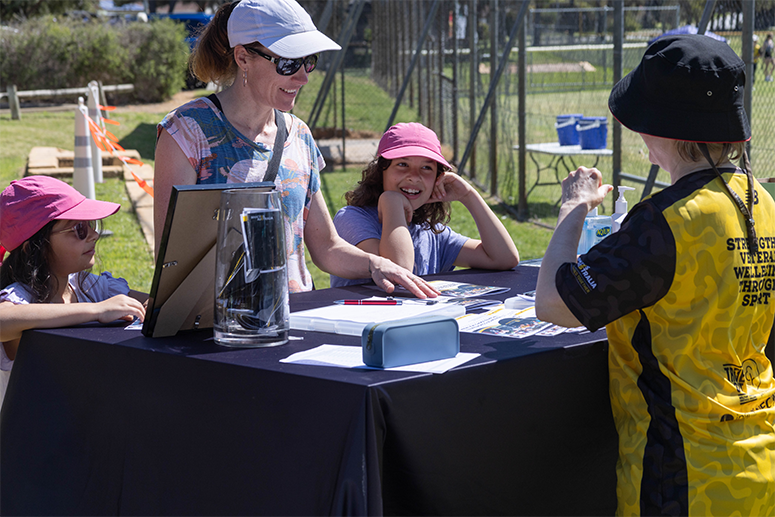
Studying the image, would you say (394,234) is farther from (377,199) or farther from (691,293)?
(691,293)

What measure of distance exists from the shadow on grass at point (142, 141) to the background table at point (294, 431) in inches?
459

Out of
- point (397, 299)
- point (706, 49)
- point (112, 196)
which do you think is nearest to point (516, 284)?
point (397, 299)

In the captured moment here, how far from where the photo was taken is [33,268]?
227 cm

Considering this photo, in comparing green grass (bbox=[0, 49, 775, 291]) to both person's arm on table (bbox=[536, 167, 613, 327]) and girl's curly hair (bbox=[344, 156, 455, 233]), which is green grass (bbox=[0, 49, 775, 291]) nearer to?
girl's curly hair (bbox=[344, 156, 455, 233])

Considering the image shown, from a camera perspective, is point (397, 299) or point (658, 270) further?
point (397, 299)

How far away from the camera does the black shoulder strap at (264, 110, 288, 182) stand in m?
2.55

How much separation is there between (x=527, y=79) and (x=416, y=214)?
7953 millimetres

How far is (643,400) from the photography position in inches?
68.9

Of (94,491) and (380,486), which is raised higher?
(380,486)

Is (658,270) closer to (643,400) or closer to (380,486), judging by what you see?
(643,400)

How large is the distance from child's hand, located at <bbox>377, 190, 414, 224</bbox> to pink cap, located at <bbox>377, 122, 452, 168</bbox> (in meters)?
0.14

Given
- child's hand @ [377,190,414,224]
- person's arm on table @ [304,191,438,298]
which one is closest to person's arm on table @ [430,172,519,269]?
child's hand @ [377,190,414,224]

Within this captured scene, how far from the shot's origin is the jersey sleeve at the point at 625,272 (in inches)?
63.6

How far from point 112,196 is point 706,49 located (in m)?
9.09
